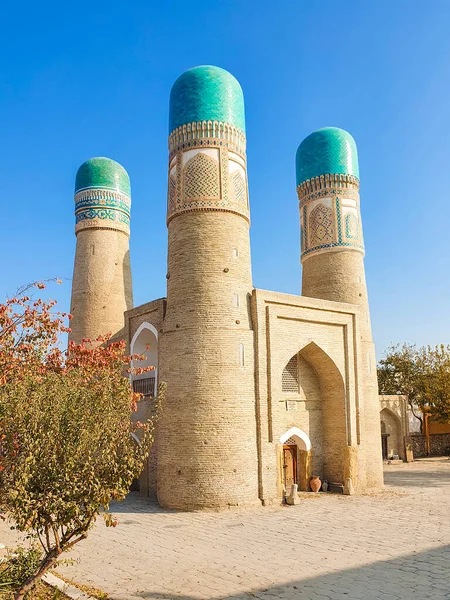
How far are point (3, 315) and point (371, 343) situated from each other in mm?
13584

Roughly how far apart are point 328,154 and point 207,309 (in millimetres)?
9371

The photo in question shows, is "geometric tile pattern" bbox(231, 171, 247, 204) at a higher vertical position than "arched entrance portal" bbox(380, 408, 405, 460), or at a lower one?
higher

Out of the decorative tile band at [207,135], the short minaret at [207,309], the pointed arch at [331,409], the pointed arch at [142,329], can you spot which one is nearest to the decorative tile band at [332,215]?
the pointed arch at [331,409]

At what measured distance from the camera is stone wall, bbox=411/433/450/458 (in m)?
30.4

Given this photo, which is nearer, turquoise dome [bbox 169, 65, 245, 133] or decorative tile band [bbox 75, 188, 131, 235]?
turquoise dome [bbox 169, 65, 245, 133]

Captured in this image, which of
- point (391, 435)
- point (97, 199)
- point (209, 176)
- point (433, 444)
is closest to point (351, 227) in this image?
point (209, 176)

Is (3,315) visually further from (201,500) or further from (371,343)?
(371,343)

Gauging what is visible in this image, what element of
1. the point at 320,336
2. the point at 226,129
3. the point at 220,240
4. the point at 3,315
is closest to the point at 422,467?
the point at 320,336

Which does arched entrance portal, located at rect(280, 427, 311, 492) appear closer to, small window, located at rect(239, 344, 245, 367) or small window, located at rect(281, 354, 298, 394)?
small window, located at rect(281, 354, 298, 394)

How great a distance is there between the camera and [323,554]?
9117mm

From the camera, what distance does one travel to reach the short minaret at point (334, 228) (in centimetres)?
1917

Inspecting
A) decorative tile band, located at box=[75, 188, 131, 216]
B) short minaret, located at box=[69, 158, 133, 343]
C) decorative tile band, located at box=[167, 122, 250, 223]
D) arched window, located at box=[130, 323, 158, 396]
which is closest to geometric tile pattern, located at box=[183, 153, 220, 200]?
decorative tile band, located at box=[167, 122, 250, 223]

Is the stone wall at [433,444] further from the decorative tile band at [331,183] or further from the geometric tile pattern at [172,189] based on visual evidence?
the geometric tile pattern at [172,189]

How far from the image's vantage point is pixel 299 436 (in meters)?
16.4
